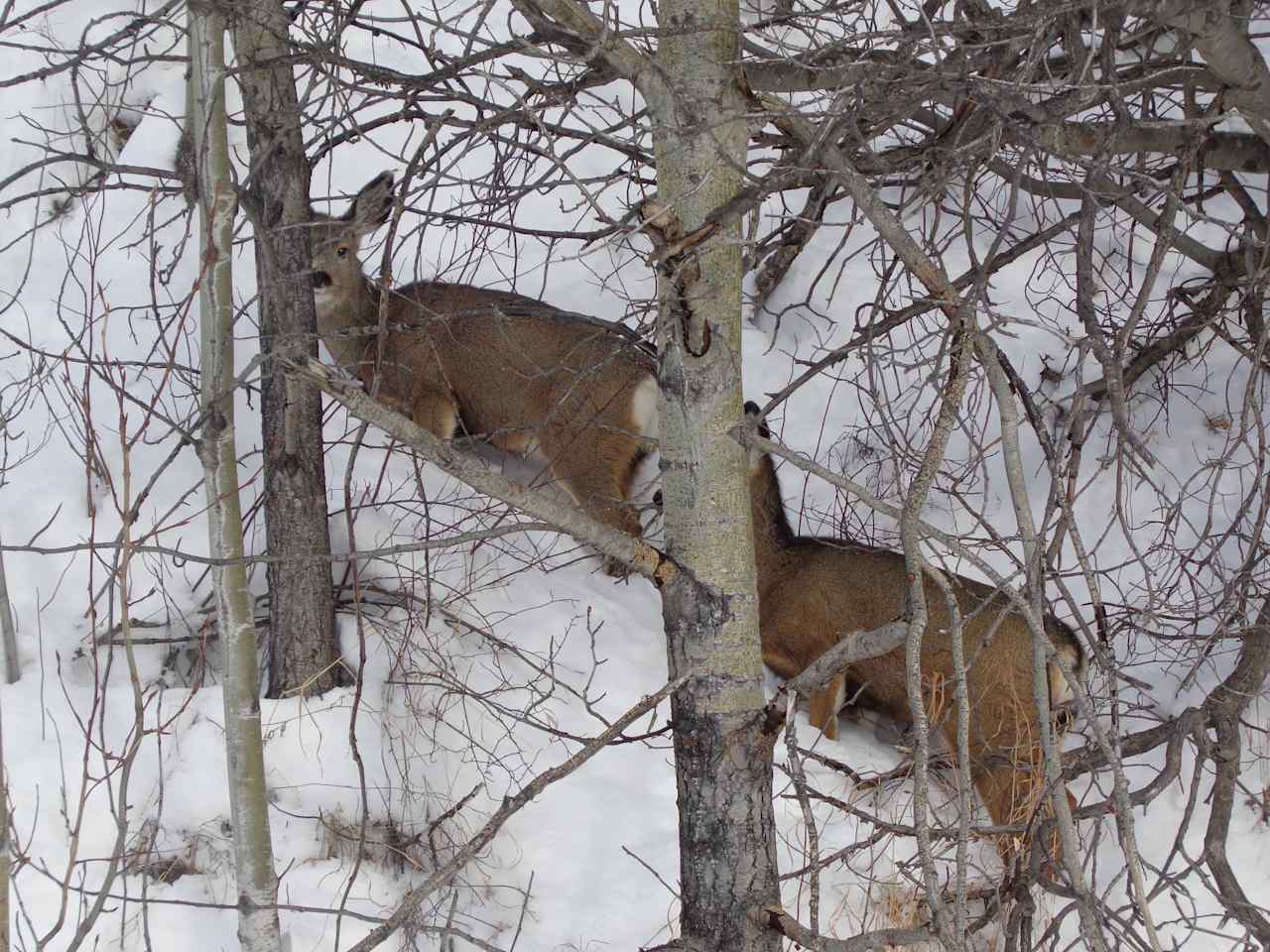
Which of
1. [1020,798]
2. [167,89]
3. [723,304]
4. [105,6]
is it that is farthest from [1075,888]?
[105,6]

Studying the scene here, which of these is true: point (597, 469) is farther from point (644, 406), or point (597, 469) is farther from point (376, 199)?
point (376, 199)

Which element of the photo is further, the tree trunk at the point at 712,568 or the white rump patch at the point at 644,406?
the white rump patch at the point at 644,406

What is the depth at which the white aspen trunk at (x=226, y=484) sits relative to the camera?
3.24 metres

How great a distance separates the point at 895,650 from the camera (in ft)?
19.3

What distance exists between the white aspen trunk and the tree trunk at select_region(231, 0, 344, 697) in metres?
1.35

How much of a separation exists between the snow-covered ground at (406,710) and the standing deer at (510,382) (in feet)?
1.27

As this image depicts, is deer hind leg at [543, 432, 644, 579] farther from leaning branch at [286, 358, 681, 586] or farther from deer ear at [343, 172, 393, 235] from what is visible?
leaning branch at [286, 358, 681, 586]

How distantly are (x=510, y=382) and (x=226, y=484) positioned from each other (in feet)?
12.3

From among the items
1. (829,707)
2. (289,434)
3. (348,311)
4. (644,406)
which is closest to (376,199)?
(348,311)

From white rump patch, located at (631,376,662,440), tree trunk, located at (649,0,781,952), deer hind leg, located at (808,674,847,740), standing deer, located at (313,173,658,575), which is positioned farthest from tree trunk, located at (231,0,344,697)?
tree trunk, located at (649,0,781,952)

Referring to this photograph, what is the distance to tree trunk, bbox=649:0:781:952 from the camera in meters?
3.01

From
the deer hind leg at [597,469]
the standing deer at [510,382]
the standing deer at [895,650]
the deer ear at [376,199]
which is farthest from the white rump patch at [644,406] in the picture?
the deer ear at [376,199]

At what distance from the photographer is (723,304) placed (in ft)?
10.0

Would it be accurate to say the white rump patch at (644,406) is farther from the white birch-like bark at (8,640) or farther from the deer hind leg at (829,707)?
the white birch-like bark at (8,640)
